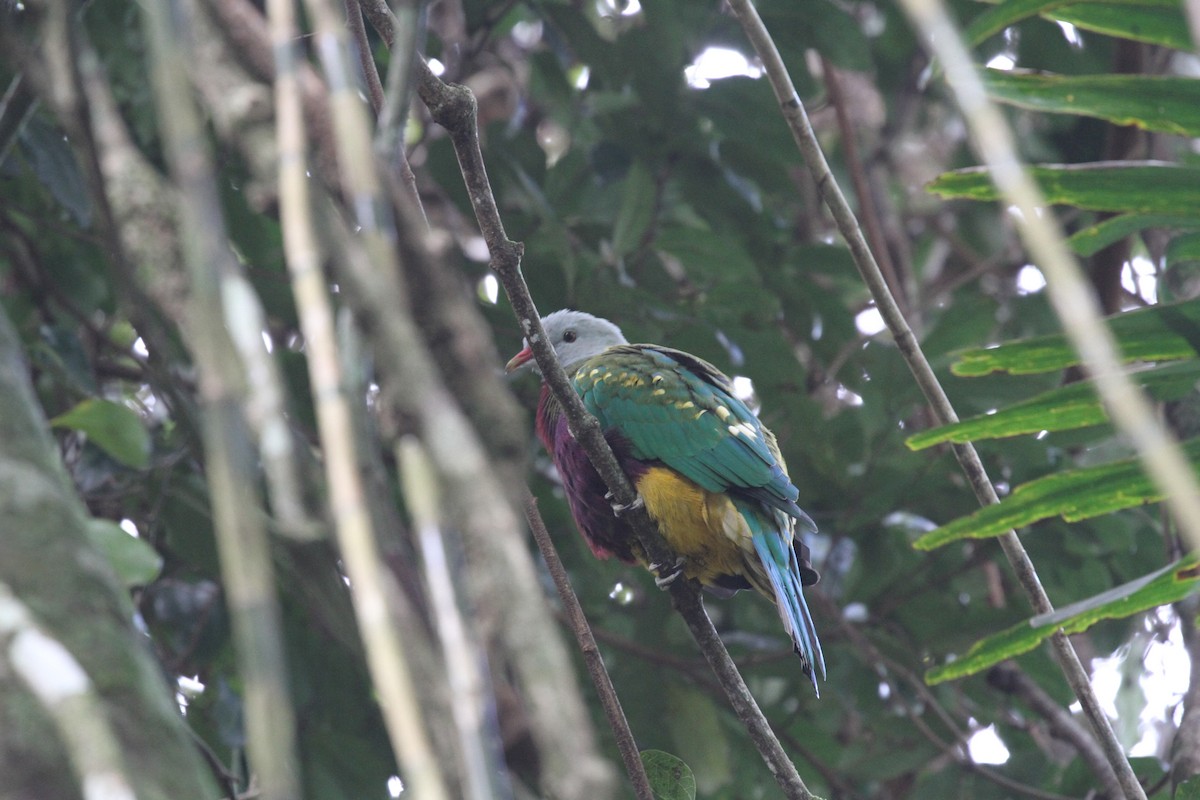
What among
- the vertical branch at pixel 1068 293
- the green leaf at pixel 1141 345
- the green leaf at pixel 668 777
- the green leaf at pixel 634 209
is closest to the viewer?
the vertical branch at pixel 1068 293

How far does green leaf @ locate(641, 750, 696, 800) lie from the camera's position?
2.64m

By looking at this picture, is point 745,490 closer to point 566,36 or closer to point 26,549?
point 566,36

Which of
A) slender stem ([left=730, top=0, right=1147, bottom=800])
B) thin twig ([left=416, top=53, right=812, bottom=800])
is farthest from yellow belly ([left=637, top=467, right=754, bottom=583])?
slender stem ([left=730, top=0, right=1147, bottom=800])

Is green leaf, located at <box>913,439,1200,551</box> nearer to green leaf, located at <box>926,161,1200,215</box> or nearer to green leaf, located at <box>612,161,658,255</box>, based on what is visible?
green leaf, located at <box>926,161,1200,215</box>

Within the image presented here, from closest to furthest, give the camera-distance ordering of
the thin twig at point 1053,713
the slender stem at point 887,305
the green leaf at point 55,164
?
the slender stem at point 887,305 < the green leaf at point 55,164 < the thin twig at point 1053,713

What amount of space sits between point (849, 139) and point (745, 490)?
2.63 m

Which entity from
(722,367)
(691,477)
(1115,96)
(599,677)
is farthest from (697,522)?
(1115,96)

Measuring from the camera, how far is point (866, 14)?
23.9ft

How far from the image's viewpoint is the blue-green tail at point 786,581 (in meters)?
3.56

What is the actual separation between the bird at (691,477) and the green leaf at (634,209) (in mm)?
528

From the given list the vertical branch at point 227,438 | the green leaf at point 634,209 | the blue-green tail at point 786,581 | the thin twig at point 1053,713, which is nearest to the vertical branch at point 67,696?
the vertical branch at point 227,438

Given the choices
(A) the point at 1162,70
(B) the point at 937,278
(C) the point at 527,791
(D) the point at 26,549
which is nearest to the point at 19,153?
(D) the point at 26,549

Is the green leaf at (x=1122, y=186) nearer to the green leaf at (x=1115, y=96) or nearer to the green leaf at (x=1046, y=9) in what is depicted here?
the green leaf at (x=1115, y=96)

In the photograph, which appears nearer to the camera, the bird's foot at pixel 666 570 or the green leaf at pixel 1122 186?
the green leaf at pixel 1122 186
